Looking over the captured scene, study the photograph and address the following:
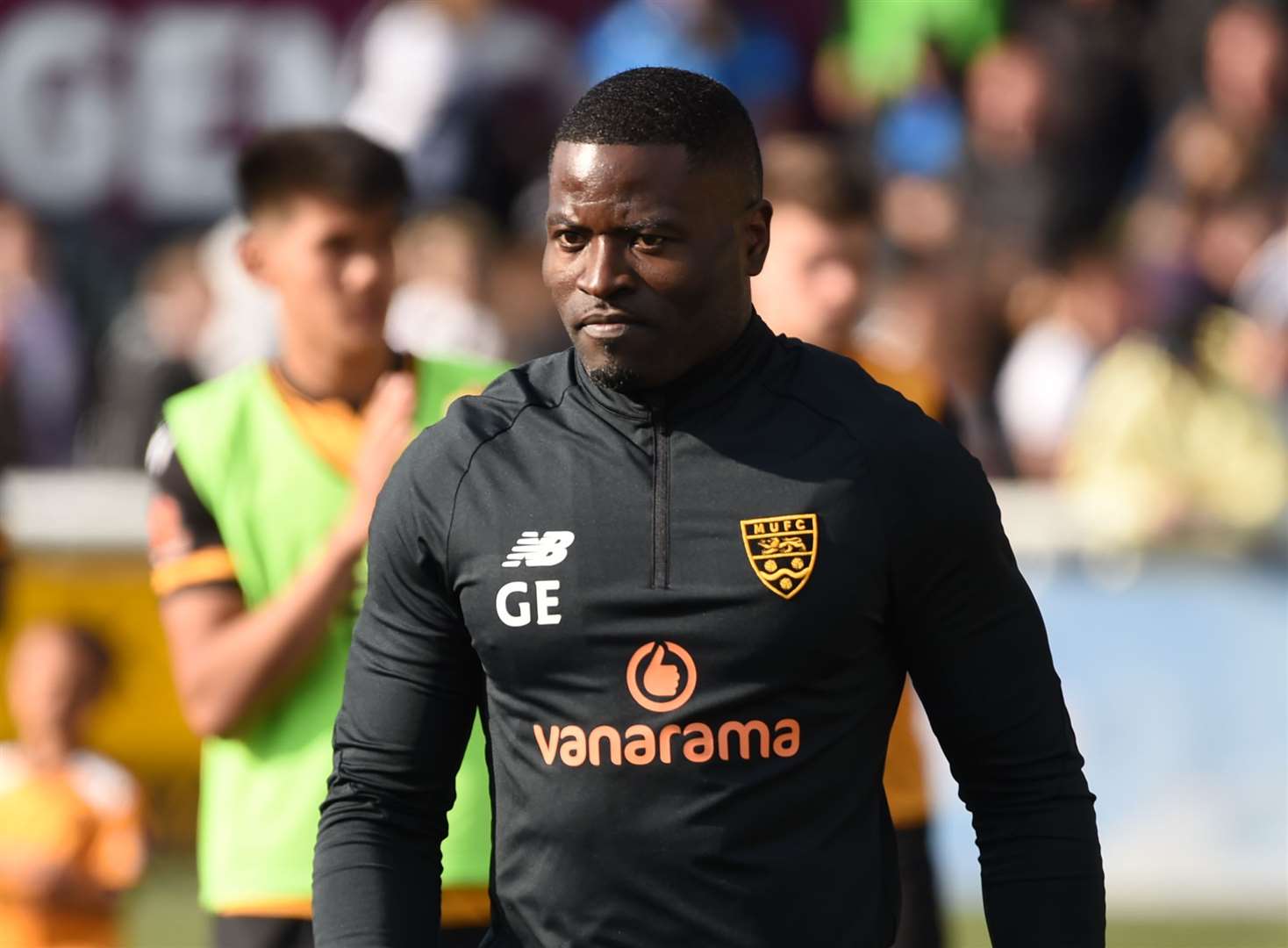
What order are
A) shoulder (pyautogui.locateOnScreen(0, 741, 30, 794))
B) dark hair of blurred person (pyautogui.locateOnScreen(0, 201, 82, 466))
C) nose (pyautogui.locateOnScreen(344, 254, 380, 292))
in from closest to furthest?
nose (pyautogui.locateOnScreen(344, 254, 380, 292)), shoulder (pyautogui.locateOnScreen(0, 741, 30, 794)), dark hair of blurred person (pyautogui.locateOnScreen(0, 201, 82, 466))

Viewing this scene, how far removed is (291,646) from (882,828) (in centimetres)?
174

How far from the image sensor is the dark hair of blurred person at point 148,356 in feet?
36.4

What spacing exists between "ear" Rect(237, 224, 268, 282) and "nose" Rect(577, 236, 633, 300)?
2183mm

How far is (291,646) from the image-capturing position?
4430 mm

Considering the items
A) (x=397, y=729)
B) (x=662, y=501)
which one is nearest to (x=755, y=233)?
(x=662, y=501)

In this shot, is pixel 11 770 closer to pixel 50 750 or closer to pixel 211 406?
pixel 50 750

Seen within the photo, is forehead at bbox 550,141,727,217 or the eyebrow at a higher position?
forehead at bbox 550,141,727,217

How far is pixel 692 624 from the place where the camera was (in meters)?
2.82

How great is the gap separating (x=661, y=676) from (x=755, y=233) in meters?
0.54

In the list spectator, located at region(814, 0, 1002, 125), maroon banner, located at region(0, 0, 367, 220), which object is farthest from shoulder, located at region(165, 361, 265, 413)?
maroon banner, located at region(0, 0, 367, 220)

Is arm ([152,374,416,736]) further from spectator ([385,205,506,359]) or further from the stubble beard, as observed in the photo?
spectator ([385,205,506,359])

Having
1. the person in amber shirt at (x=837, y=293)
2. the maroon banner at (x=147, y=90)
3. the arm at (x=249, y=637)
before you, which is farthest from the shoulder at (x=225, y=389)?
the maroon banner at (x=147, y=90)

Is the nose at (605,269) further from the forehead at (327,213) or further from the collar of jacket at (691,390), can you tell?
the forehead at (327,213)

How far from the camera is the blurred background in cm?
928
